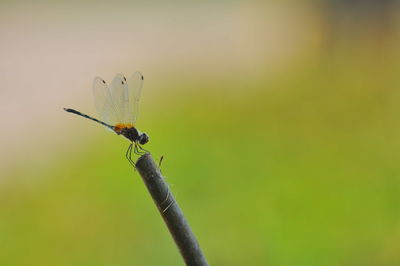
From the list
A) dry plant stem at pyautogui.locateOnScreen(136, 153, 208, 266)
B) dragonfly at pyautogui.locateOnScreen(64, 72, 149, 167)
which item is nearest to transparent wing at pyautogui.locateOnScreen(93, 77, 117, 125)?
dragonfly at pyautogui.locateOnScreen(64, 72, 149, 167)

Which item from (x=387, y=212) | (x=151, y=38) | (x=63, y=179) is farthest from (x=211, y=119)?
(x=151, y=38)

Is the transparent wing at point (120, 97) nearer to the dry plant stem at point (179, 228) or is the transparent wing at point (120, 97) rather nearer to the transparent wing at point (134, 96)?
the transparent wing at point (134, 96)

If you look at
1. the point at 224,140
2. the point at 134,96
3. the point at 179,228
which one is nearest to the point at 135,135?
the point at 134,96

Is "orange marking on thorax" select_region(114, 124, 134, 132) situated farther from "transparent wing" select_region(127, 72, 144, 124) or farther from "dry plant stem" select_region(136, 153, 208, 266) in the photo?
"dry plant stem" select_region(136, 153, 208, 266)

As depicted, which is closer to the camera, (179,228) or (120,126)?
(179,228)

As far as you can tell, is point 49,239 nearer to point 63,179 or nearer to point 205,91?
point 63,179

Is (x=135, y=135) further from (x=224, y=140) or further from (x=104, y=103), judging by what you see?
(x=224, y=140)
